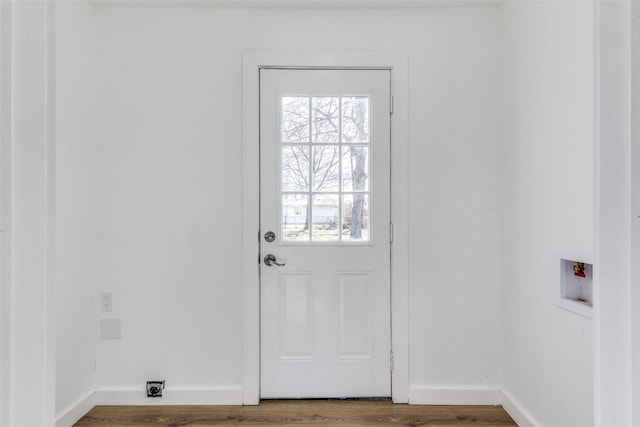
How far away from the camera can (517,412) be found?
6.35 feet

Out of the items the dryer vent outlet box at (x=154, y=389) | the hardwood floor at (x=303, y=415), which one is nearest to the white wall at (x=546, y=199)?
the hardwood floor at (x=303, y=415)

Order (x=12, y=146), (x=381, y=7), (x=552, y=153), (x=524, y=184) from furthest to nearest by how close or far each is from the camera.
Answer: (x=381, y=7) → (x=524, y=184) → (x=552, y=153) → (x=12, y=146)

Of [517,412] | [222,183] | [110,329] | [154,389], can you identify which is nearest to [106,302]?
[110,329]

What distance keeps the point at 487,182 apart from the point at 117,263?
215 cm

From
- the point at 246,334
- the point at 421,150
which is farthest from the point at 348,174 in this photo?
the point at 246,334

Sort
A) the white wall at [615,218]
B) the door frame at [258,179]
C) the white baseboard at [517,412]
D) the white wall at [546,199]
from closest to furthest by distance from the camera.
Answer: the white wall at [615,218]
the white wall at [546,199]
the white baseboard at [517,412]
the door frame at [258,179]

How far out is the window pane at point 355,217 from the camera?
2.15 metres

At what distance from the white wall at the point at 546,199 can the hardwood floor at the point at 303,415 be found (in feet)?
0.98

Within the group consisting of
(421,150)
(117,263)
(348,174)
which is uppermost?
(421,150)

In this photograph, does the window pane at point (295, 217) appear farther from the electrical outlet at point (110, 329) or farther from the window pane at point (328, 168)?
the electrical outlet at point (110, 329)

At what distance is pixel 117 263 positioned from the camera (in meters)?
2.12

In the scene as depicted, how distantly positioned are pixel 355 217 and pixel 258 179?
594 millimetres

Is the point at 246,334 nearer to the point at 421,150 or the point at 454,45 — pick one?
the point at 421,150

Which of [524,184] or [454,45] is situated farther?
[454,45]
